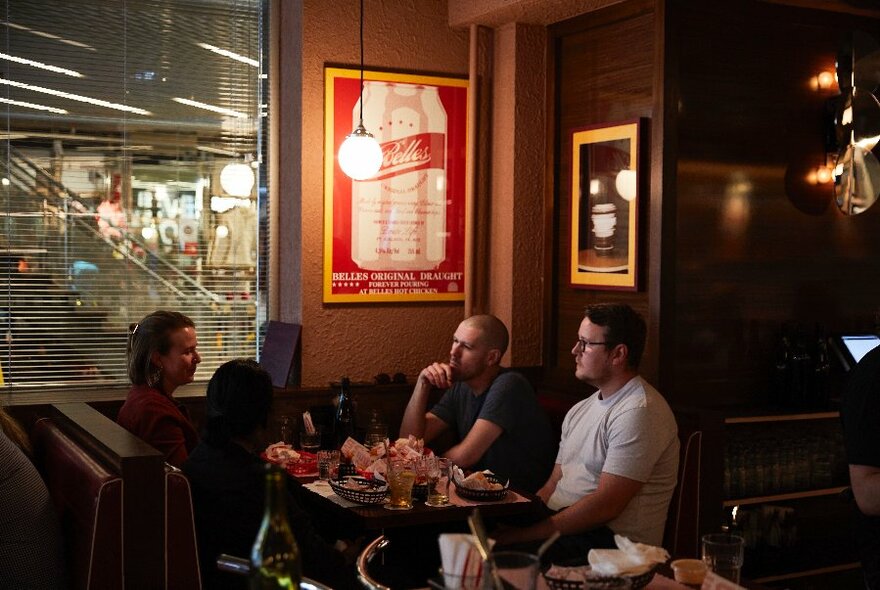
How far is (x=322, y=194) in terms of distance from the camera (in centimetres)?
535

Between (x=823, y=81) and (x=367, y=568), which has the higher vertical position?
(x=823, y=81)

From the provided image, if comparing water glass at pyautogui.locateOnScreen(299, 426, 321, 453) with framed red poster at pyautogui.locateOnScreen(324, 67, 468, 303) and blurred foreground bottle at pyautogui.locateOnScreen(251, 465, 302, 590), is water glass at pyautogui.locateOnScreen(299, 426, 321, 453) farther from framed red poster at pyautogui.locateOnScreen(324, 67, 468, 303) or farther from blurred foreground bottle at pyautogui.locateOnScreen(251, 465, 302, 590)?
blurred foreground bottle at pyautogui.locateOnScreen(251, 465, 302, 590)

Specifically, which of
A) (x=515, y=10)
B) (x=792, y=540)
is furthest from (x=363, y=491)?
(x=515, y=10)

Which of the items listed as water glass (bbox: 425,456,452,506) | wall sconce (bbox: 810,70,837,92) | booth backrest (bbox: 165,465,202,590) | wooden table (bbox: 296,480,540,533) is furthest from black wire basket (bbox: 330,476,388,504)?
wall sconce (bbox: 810,70,837,92)

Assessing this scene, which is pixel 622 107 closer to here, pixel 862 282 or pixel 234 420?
pixel 862 282

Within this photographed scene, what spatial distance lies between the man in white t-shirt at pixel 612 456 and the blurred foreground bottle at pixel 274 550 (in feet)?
6.08

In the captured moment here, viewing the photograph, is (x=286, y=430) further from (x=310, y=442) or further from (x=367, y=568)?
(x=367, y=568)

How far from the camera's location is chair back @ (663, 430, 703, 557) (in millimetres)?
4168

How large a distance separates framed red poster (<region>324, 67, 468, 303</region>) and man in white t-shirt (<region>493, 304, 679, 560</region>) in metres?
1.74

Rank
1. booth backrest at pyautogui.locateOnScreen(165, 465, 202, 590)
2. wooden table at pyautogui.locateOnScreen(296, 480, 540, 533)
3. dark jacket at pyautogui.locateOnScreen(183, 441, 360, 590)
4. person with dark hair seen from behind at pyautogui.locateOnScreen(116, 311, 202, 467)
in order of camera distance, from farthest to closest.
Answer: person with dark hair seen from behind at pyautogui.locateOnScreen(116, 311, 202, 467) → wooden table at pyautogui.locateOnScreen(296, 480, 540, 533) → booth backrest at pyautogui.locateOnScreen(165, 465, 202, 590) → dark jacket at pyautogui.locateOnScreen(183, 441, 360, 590)

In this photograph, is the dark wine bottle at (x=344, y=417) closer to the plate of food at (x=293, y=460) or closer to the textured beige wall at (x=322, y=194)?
the textured beige wall at (x=322, y=194)

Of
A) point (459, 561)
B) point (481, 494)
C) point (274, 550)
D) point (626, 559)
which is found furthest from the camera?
point (481, 494)

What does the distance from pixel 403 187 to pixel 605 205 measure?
1.12 m

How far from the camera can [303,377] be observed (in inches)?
210
